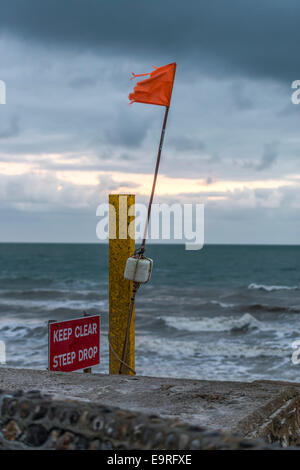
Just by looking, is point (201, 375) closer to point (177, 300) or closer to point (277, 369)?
point (277, 369)

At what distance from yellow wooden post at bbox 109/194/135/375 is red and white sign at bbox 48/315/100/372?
29 centimetres

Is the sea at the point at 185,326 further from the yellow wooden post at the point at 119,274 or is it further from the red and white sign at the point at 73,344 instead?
the red and white sign at the point at 73,344

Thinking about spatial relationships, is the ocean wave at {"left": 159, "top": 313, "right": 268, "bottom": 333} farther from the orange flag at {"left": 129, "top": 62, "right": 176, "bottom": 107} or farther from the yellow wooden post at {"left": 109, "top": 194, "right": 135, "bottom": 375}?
the orange flag at {"left": 129, "top": 62, "right": 176, "bottom": 107}

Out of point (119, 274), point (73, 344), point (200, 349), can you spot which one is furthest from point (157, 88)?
point (200, 349)

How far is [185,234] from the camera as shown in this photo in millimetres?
7895

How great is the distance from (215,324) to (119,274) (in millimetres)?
16907

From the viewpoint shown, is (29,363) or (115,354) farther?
(29,363)

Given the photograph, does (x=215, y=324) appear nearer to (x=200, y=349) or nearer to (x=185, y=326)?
(x=185, y=326)

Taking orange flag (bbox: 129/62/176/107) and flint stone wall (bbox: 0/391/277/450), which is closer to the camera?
flint stone wall (bbox: 0/391/277/450)

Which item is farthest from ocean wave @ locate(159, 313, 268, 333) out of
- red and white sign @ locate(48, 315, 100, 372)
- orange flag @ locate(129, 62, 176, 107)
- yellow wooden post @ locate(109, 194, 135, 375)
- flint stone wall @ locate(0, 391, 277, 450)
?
flint stone wall @ locate(0, 391, 277, 450)

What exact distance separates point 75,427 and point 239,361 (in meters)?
13.7

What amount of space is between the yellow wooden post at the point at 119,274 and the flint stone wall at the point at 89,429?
4.16 meters

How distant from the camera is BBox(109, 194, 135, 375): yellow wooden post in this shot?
715cm
